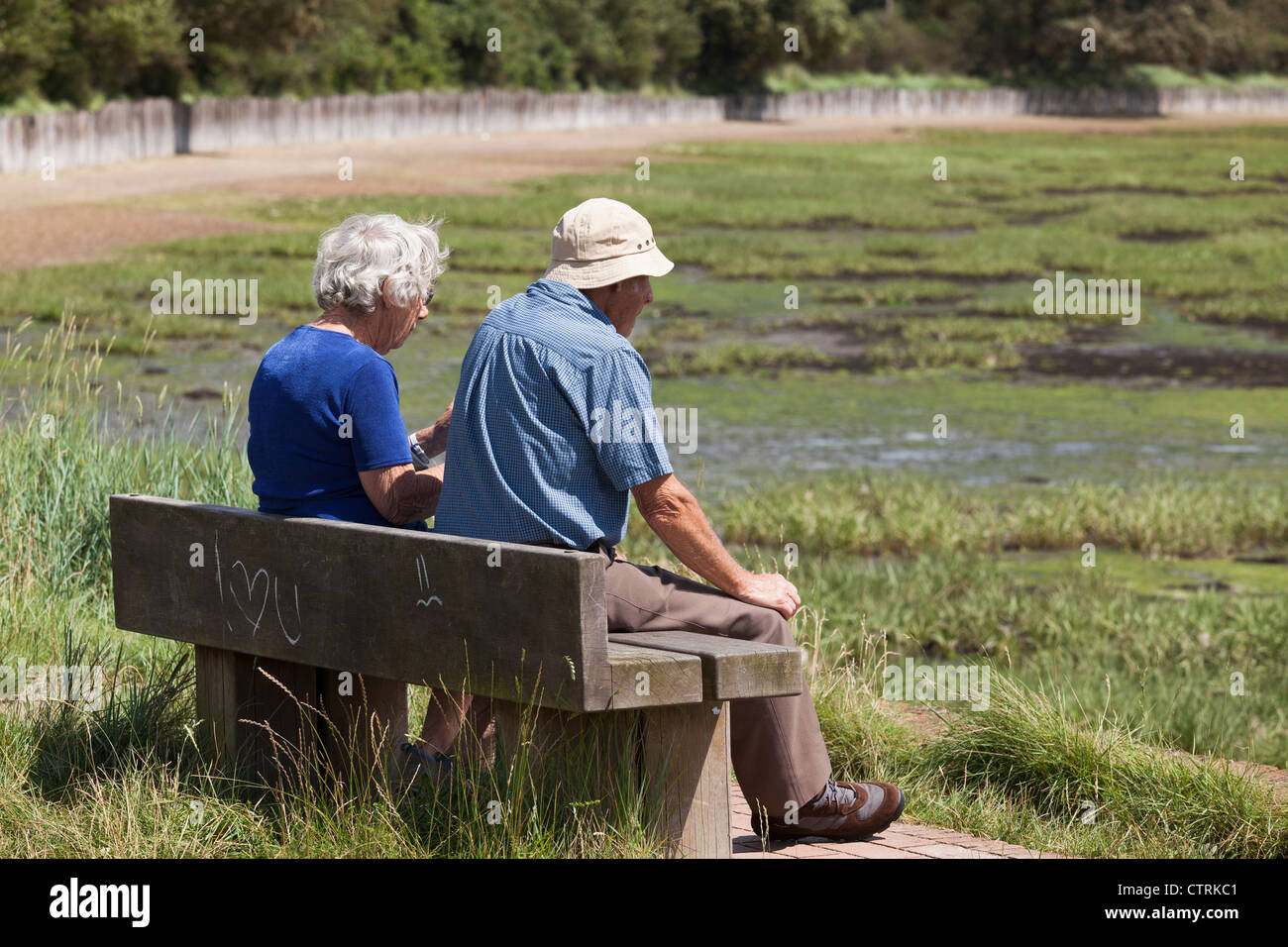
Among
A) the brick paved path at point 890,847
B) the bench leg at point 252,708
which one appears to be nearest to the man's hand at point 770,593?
the brick paved path at point 890,847

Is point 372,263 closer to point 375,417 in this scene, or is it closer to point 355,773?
point 375,417

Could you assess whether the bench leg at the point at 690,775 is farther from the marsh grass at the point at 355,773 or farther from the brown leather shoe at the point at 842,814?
the brown leather shoe at the point at 842,814

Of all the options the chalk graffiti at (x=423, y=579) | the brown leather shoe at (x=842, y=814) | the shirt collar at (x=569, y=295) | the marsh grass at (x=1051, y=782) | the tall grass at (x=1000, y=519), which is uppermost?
the shirt collar at (x=569, y=295)

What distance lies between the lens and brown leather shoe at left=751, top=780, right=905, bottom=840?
4.41 meters

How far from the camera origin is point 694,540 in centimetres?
409

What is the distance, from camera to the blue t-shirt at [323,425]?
4.16 meters

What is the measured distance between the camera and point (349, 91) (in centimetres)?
6397

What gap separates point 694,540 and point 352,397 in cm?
87

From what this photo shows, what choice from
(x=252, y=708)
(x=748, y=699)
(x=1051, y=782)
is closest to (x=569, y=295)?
(x=748, y=699)

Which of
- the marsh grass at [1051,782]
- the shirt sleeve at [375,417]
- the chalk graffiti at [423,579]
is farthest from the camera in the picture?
the marsh grass at [1051,782]

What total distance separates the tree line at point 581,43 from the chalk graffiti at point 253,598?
34.0 m

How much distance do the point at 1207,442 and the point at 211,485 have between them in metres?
10.3
